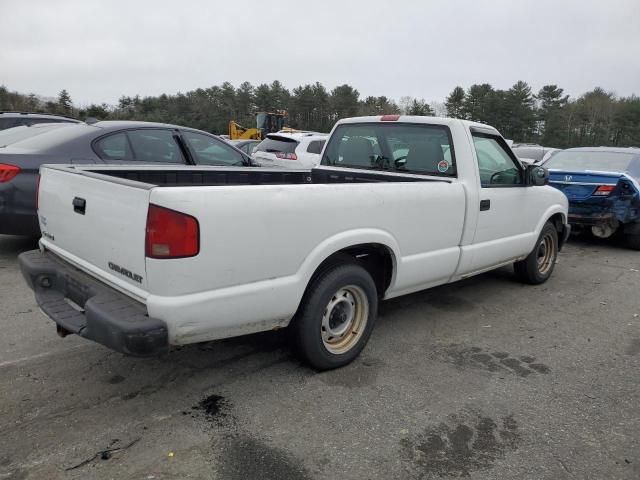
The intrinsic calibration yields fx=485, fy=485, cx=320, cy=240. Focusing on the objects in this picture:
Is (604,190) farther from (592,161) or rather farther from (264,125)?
(264,125)

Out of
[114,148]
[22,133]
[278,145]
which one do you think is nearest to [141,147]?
[114,148]

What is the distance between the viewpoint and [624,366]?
3672 millimetres

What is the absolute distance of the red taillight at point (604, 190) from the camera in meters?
7.46

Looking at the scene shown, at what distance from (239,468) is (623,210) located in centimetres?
748

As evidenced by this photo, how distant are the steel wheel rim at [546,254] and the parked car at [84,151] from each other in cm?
392

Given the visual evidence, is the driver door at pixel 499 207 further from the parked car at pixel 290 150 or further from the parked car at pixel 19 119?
the parked car at pixel 19 119

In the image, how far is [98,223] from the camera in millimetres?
2748

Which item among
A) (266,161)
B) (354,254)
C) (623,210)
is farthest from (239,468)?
(266,161)

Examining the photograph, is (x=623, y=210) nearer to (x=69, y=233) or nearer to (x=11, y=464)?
(x=69, y=233)

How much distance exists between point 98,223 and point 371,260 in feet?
6.36

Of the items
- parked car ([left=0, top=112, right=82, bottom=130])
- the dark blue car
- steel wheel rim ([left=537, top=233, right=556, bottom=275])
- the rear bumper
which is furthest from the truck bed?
parked car ([left=0, top=112, right=82, bottom=130])

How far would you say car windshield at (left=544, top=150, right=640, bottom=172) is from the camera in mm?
8039

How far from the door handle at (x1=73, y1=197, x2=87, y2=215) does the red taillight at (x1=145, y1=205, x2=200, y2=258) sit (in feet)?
2.36

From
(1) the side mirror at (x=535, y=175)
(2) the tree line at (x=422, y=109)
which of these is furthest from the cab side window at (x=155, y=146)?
(2) the tree line at (x=422, y=109)
